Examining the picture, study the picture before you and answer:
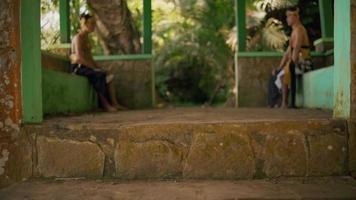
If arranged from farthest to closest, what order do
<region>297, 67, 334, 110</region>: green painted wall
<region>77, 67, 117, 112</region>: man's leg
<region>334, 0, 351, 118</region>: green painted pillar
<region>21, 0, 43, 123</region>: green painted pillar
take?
<region>77, 67, 117, 112</region>: man's leg < <region>297, 67, 334, 110</region>: green painted wall < <region>21, 0, 43, 123</region>: green painted pillar < <region>334, 0, 351, 118</region>: green painted pillar

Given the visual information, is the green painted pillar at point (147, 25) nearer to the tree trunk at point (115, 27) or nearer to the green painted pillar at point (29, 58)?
the tree trunk at point (115, 27)

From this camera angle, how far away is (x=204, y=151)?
9.75ft

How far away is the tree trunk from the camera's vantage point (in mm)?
7625

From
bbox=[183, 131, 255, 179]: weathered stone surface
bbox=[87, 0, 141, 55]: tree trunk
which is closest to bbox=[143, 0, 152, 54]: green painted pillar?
bbox=[87, 0, 141, 55]: tree trunk

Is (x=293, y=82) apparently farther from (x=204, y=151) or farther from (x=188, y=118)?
(x=204, y=151)

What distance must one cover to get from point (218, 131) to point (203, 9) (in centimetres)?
957

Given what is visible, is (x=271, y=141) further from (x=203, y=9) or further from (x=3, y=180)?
(x=203, y=9)

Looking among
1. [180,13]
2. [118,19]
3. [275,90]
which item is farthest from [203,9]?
[275,90]

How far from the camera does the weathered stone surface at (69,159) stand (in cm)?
302

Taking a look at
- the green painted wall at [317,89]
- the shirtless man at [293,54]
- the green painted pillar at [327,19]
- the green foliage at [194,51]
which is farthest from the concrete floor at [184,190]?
the green foliage at [194,51]

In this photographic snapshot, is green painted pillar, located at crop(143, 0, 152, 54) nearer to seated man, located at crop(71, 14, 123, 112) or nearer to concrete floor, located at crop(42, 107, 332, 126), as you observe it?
seated man, located at crop(71, 14, 123, 112)

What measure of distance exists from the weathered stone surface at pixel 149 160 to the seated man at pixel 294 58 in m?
3.60

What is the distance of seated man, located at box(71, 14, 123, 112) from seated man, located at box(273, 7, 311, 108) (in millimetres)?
2396

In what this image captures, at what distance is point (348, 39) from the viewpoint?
2939 millimetres
